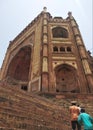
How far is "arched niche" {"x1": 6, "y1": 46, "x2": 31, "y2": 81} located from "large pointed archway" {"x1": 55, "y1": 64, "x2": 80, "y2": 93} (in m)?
7.06

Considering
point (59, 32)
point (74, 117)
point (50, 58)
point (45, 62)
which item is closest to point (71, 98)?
point (45, 62)

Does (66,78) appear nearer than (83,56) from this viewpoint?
Yes

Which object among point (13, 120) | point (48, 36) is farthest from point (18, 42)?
point (13, 120)

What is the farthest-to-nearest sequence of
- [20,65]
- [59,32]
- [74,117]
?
[20,65], [59,32], [74,117]

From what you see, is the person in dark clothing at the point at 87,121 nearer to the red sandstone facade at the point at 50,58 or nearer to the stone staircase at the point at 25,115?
the stone staircase at the point at 25,115

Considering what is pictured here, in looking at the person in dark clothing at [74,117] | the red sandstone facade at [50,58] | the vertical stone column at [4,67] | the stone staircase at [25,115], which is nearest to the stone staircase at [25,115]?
the stone staircase at [25,115]

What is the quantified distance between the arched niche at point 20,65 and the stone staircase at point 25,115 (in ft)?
48.2

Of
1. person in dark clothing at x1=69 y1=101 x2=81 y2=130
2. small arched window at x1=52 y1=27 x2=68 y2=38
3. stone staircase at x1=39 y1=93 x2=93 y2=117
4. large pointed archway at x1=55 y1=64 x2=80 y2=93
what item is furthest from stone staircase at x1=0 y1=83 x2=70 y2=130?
small arched window at x1=52 y1=27 x2=68 y2=38

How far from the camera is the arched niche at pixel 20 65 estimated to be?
2298 cm

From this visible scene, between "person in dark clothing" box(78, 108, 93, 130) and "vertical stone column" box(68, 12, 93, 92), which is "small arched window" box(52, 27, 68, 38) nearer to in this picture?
"vertical stone column" box(68, 12, 93, 92)

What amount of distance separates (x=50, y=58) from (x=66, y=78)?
7.75ft

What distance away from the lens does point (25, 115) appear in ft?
21.2

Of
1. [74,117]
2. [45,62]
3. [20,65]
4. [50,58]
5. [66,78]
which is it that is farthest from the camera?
[20,65]

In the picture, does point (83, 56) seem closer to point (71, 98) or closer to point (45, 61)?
point (45, 61)
